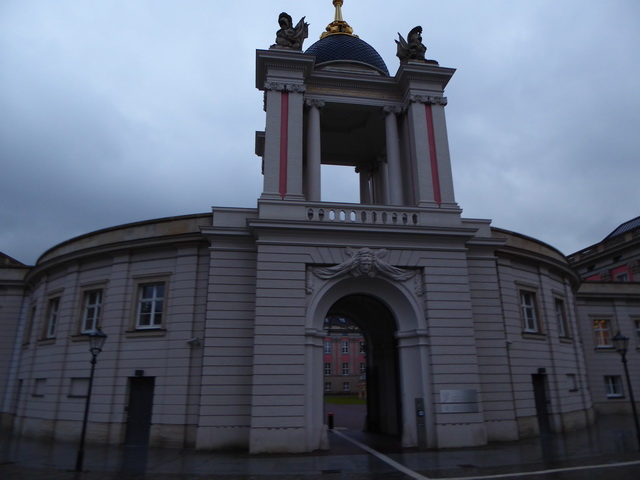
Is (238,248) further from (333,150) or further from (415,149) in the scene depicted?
(333,150)

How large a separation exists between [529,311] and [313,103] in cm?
1368

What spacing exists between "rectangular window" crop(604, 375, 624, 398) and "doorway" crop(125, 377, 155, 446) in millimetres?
27176

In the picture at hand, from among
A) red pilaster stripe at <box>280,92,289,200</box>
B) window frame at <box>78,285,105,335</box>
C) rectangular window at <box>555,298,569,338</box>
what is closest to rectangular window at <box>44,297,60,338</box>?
window frame at <box>78,285,105,335</box>

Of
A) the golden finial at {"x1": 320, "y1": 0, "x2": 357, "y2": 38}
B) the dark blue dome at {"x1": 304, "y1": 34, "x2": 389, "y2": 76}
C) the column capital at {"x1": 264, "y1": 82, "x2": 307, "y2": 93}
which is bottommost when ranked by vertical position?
the column capital at {"x1": 264, "y1": 82, "x2": 307, "y2": 93}

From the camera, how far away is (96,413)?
18281 millimetres

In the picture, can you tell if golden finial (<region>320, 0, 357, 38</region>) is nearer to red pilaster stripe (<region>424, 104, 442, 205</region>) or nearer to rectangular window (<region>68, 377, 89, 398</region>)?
red pilaster stripe (<region>424, 104, 442, 205</region>)

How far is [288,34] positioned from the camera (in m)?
20.3

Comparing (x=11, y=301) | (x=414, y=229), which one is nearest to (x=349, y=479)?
(x=414, y=229)

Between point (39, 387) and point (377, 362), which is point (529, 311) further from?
point (39, 387)

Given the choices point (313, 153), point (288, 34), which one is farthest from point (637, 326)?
point (288, 34)

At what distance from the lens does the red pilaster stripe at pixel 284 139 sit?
18.3 meters

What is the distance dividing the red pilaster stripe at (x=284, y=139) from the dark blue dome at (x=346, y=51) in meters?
4.62

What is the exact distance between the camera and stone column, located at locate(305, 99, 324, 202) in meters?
19.3

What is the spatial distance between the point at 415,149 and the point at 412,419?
10604mm
